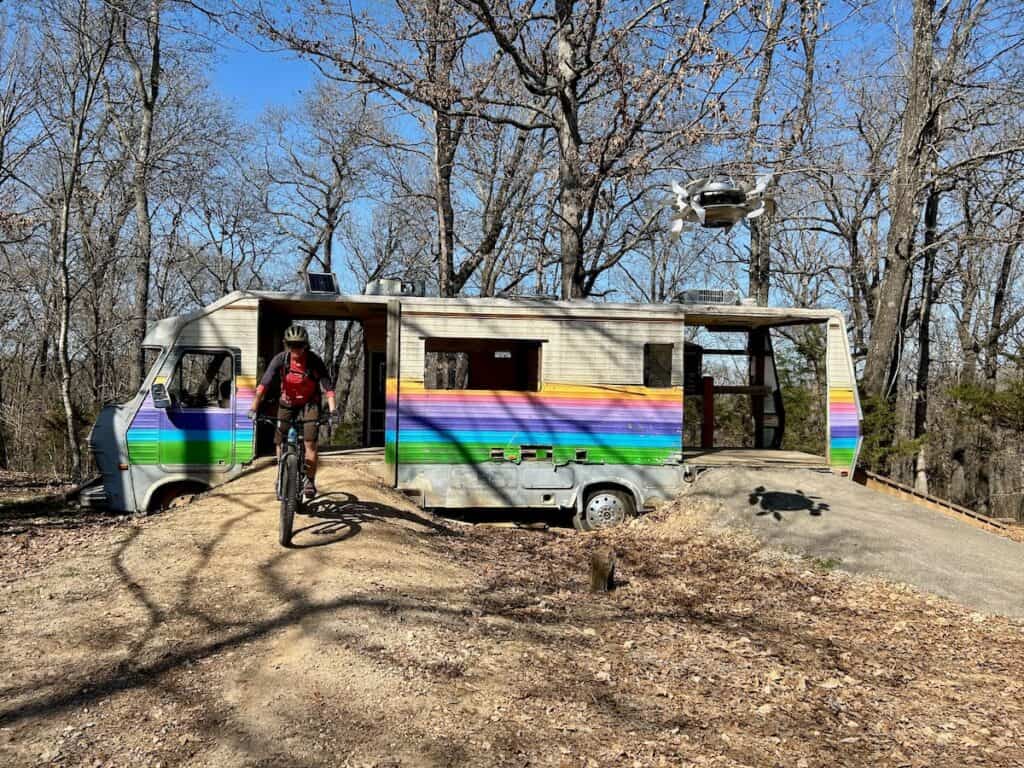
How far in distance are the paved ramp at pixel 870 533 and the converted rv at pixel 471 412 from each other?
0.88 m

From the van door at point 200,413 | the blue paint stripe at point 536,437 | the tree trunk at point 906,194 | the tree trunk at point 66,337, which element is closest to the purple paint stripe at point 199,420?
the van door at point 200,413

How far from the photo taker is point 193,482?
30.3 feet

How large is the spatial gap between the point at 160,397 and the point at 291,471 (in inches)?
141

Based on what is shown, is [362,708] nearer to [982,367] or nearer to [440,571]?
[440,571]

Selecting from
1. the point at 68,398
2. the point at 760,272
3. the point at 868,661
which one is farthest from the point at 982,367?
the point at 68,398

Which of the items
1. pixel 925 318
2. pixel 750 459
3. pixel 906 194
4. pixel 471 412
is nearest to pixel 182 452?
pixel 471 412

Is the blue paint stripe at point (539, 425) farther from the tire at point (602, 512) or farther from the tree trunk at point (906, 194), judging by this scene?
the tree trunk at point (906, 194)

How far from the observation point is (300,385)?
6777 mm

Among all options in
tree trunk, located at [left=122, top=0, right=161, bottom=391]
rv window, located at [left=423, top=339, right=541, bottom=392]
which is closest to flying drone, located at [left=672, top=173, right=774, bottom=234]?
rv window, located at [left=423, top=339, right=541, bottom=392]

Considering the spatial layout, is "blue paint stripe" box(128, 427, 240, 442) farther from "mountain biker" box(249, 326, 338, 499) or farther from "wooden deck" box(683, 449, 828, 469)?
"wooden deck" box(683, 449, 828, 469)

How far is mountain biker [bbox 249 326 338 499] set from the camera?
6.69 m

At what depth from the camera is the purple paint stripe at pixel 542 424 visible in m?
9.17

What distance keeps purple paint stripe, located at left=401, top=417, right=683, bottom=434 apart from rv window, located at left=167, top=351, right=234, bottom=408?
2374 millimetres

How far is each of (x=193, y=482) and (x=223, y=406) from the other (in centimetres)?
106
